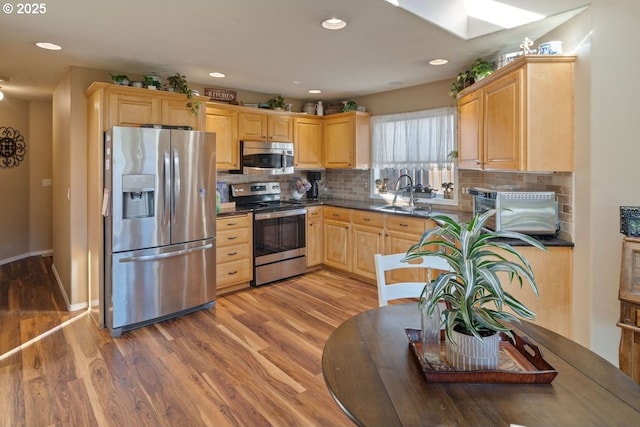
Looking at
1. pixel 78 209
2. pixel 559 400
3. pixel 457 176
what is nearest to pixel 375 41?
pixel 457 176

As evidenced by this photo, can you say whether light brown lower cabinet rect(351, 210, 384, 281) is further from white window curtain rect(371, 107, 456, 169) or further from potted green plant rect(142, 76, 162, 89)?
potted green plant rect(142, 76, 162, 89)

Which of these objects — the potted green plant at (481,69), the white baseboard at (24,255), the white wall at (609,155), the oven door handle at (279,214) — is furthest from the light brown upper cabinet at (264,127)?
the white baseboard at (24,255)

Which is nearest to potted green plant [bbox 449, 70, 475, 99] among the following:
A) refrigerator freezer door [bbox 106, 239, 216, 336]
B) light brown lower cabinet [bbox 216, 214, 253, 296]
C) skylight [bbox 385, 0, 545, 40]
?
skylight [bbox 385, 0, 545, 40]

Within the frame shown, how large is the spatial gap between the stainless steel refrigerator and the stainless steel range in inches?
31.1

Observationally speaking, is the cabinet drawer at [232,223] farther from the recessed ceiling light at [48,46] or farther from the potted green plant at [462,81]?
the potted green plant at [462,81]

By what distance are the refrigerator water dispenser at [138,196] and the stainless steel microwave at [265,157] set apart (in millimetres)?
1427

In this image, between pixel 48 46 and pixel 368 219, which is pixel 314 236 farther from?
pixel 48 46

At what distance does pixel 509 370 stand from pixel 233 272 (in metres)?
3.40

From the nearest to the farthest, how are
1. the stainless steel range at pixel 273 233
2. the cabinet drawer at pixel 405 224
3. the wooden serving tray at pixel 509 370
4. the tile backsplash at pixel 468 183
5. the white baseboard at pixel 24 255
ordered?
the wooden serving tray at pixel 509 370
the tile backsplash at pixel 468 183
the cabinet drawer at pixel 405 224
the stainless steel range at pixel 273 233
the white baseboard at pixel 24 255

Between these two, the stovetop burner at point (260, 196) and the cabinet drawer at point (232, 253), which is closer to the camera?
the cabinet drawer at point (232, 253)

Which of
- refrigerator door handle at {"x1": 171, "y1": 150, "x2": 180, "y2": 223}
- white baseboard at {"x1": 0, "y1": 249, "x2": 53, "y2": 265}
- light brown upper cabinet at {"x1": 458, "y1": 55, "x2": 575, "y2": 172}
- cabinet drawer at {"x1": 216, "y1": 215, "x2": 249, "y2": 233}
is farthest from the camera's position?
white baseboard at {"x1": 0, "y1": 249, "x2": 53, "y2": 265}

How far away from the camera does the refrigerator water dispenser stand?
10.1 ft

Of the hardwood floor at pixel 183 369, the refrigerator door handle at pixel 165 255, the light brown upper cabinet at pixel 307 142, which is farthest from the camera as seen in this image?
the light brown upper cabinet at pixel 307 142

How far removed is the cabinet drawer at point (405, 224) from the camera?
378 centimetres
